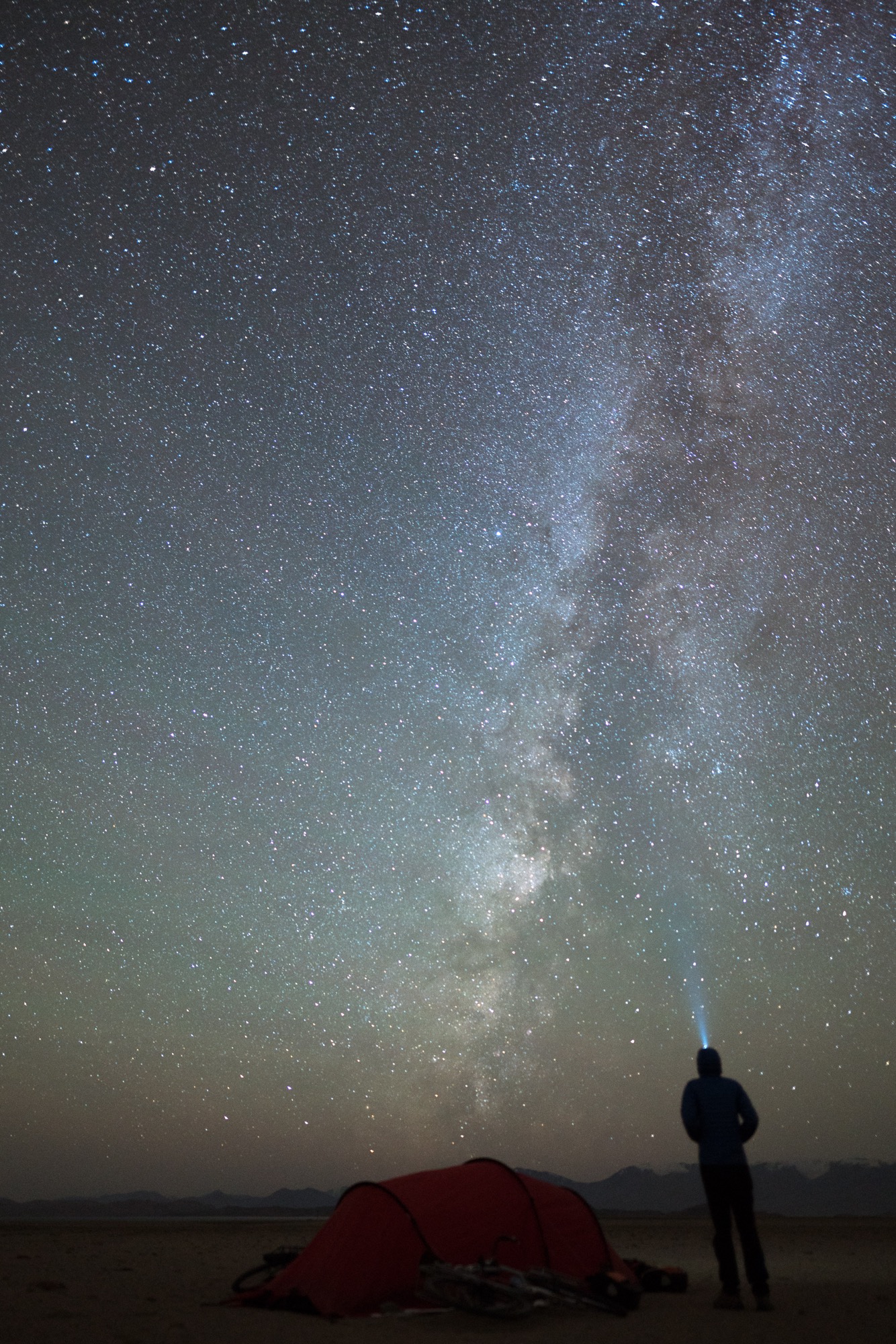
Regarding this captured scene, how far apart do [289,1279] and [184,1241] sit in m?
13.2

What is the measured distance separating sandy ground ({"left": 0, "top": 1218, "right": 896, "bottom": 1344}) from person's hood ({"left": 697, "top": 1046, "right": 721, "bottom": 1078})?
1929 mm

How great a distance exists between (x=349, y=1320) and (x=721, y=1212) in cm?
348

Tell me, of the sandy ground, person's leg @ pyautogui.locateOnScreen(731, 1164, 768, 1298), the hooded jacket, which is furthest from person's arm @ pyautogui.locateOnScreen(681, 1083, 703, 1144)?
the sandy ground

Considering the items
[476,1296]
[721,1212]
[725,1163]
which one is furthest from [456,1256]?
[725,1163]

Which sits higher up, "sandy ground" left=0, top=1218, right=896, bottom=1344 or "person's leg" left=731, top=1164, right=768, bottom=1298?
"person's leg" left=731, top=1164, right=768, bottom=1298

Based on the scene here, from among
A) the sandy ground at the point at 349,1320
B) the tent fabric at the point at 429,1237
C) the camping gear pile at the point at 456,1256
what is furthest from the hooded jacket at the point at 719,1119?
the tent fabric at the point at 429,1237

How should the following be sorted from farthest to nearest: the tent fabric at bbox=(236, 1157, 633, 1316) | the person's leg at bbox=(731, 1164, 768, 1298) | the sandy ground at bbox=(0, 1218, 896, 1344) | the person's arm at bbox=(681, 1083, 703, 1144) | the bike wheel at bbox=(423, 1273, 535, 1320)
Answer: the person's arm at bbox=(681, 1083, 703, 1144) → the tent fabric at bbox=(236, 1157, 633, 1316) → the person's leg at bbox=(731, 1164, 768, 1298) → the bike wheel at bbox=(423, 1273, 535, 1320) → the sandy ground at bbox=(0, 1218, 896, 1344)

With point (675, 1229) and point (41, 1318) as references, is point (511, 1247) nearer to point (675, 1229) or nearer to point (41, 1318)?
point (41, 1318)

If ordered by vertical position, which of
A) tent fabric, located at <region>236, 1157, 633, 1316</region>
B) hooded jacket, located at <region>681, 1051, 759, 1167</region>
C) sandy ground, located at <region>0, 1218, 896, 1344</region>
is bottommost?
sandy ground, located at <region>0, 1218, 896, 1344</region>

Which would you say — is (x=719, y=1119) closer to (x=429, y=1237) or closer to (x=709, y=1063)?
(x=709, y=1063)

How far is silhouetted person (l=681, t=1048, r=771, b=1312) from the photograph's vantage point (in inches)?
335

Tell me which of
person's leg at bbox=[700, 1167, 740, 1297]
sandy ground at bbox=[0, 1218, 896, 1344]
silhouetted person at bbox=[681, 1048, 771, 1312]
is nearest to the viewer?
sandy ground at bbox=[0, 1218, 896, 1344]

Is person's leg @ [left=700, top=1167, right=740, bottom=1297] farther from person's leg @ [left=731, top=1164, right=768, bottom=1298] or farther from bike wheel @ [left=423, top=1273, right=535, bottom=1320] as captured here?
bike wheel @ [left=423, top=1273, right=535, bottom=1320]

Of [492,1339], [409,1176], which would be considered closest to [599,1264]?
[409,1176]
